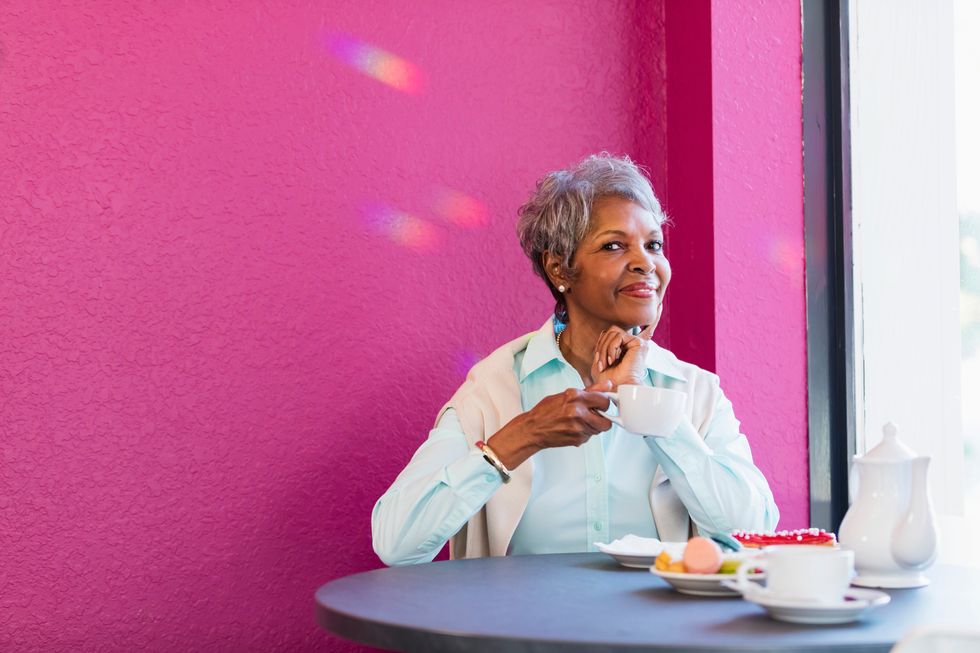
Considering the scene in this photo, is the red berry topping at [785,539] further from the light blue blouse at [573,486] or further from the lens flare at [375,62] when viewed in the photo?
the lens flare at [375,62]

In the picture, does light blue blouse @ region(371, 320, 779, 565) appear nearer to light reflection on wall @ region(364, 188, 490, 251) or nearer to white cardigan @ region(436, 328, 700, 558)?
white cardigan @ region(436, 328, 700, 558)

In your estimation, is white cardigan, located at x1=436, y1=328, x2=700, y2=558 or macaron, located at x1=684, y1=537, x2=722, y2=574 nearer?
macaron, located at x1=684, y1=537, x2=722, y2=574

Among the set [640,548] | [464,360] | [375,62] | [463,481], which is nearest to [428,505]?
[463,481]

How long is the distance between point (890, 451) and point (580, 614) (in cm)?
46

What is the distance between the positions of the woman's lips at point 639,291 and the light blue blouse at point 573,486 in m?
0.14

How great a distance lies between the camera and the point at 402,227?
2375mm

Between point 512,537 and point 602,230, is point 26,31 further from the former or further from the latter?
point 512,537

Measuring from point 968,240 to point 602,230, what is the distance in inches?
30.4

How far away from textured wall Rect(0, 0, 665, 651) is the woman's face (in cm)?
37

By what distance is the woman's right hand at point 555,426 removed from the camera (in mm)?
1751

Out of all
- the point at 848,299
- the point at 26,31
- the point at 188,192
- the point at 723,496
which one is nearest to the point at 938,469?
the point at 848,299

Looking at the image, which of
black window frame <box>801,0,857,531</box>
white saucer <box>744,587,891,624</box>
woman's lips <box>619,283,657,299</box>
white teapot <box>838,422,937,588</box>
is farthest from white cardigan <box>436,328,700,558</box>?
white saucer <box>744,587,891,624</box>

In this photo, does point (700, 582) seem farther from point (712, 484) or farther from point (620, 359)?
point (620, 359)

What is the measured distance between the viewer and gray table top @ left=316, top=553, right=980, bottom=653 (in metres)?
1.07
